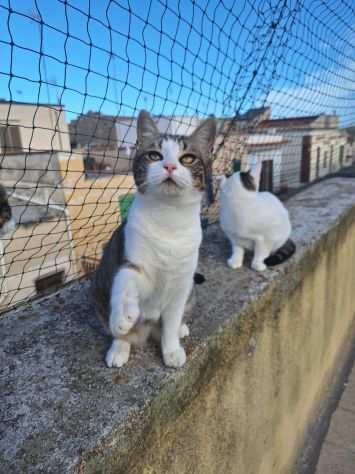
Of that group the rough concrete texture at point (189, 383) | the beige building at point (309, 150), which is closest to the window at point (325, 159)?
the beige building at point (309, 150)

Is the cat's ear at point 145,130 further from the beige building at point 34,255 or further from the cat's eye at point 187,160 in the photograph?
the beige building at point 34,255

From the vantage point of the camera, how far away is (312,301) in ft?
4.95

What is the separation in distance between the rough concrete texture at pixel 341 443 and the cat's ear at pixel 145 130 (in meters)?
1.56

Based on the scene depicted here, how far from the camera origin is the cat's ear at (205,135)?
0.84 meters

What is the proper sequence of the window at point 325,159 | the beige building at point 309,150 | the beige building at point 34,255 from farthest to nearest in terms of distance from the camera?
1. the window at point 325,159
2. the beige building at point 309,150
3. the beige building at point 34,255

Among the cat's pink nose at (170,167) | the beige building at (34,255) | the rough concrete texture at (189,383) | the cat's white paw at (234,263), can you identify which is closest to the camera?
the rough concrete texture at (189,383)

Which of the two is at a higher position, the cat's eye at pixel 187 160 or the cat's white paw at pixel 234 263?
the cat's eye at pixel 187 160

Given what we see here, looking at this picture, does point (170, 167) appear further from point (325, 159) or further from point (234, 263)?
point (325, 159)

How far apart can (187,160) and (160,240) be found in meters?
0.19

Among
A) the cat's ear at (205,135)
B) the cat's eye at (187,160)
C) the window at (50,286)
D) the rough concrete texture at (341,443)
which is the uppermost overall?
the cat's ear at (205,135)

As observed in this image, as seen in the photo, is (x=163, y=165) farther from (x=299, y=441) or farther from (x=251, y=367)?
(x=299, y=441)

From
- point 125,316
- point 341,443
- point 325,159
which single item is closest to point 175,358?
point 125,316

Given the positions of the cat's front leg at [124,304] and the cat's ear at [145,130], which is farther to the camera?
the cat's ear at [145,130]

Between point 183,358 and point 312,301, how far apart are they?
3.08 feet
